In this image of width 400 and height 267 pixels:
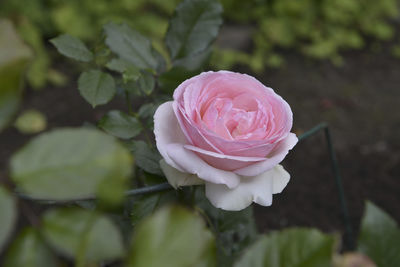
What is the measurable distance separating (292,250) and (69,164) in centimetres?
15

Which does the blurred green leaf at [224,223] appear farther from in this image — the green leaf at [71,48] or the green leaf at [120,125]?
the green leaf at [71,48]

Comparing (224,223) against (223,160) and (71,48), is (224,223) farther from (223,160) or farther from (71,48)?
(71,48)

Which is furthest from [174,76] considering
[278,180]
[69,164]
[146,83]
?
[69,164]

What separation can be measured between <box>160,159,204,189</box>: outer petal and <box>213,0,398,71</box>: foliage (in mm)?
2484

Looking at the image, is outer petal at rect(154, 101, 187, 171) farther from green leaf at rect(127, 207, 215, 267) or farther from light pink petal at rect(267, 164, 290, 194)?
green leaf at rect(127, 207, 215, 267)

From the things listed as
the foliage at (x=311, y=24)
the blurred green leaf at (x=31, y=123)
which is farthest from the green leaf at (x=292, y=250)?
the foliage at (x=311, y=24)

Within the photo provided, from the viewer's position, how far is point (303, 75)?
295 cm

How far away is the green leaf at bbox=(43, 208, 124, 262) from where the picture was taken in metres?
0.25

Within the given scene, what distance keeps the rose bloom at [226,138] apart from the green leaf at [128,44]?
21 cm

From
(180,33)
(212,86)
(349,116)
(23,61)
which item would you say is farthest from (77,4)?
(23,61)

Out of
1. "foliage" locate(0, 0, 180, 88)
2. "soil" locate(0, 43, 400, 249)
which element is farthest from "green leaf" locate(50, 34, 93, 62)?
"foliage" locate(0, 0, 180, 88)

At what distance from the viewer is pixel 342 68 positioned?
3057mm

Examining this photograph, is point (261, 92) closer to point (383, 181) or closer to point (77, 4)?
point (383, 181)

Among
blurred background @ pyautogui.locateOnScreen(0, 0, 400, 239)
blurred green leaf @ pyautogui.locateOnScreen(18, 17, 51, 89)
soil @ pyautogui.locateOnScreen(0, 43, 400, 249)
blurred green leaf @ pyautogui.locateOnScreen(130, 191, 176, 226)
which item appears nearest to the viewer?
blurred green leaf @ pyautogui.locateOnScreen(130, 191, 176, 226)
